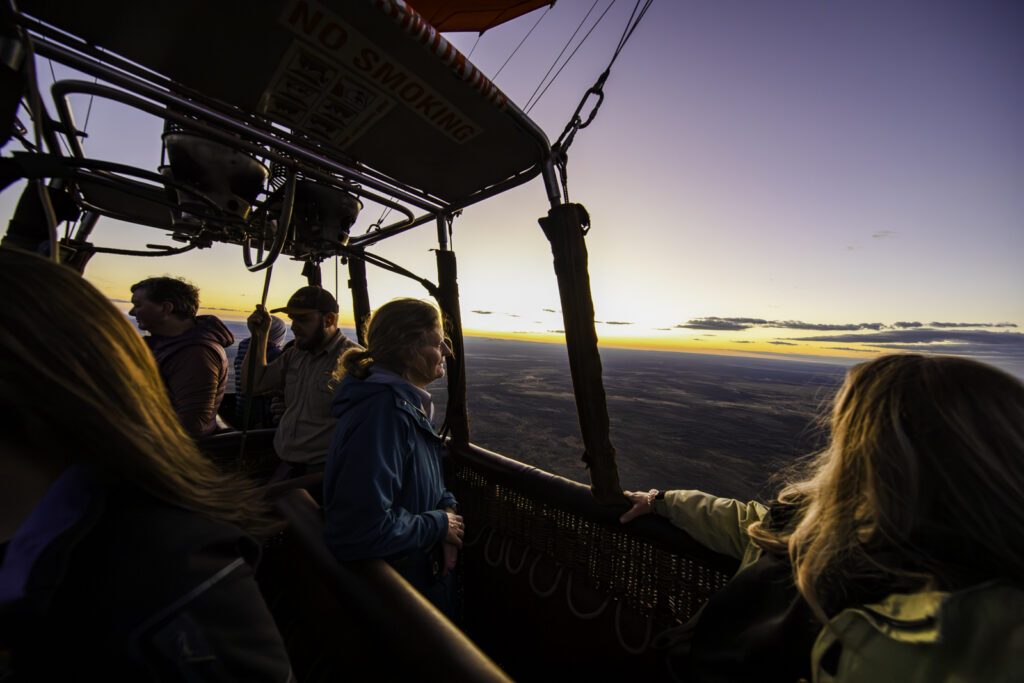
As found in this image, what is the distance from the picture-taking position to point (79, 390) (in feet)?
1.99

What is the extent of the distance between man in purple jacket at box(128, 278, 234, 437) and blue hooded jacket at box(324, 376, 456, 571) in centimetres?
192

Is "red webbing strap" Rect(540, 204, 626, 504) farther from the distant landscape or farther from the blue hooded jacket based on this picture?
the distant landscape

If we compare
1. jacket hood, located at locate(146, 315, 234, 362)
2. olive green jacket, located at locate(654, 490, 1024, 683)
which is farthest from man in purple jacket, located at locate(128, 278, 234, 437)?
olive green jacket, located at locate(654, 490, 1024, 683)

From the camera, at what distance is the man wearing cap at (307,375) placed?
99.3 inches

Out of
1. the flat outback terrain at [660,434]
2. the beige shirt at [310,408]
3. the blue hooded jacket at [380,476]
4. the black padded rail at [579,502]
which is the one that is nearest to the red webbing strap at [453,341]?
the black padded rail at [579,502]

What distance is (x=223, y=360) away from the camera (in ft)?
8.93

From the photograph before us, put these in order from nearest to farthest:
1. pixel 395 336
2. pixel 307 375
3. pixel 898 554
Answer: pixel 898 554, pixel 395 336, pixel 307 375

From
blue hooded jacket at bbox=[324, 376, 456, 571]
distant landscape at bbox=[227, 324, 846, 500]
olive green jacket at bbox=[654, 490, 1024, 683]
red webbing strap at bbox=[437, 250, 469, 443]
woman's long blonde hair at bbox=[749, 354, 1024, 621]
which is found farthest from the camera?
distant landscape at bbox=[227, 324, 846, 500]

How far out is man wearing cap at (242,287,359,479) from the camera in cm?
252

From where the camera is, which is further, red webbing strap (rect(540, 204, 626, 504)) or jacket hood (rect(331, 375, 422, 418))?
red webbing strap (rect(540, 204, 626, 504))

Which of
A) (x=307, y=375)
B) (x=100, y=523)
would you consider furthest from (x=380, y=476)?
(x=307, y=375)

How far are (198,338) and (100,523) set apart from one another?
2.60 meters

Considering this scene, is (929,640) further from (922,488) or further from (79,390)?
(79,390)

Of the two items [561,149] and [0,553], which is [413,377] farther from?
[561,149]
